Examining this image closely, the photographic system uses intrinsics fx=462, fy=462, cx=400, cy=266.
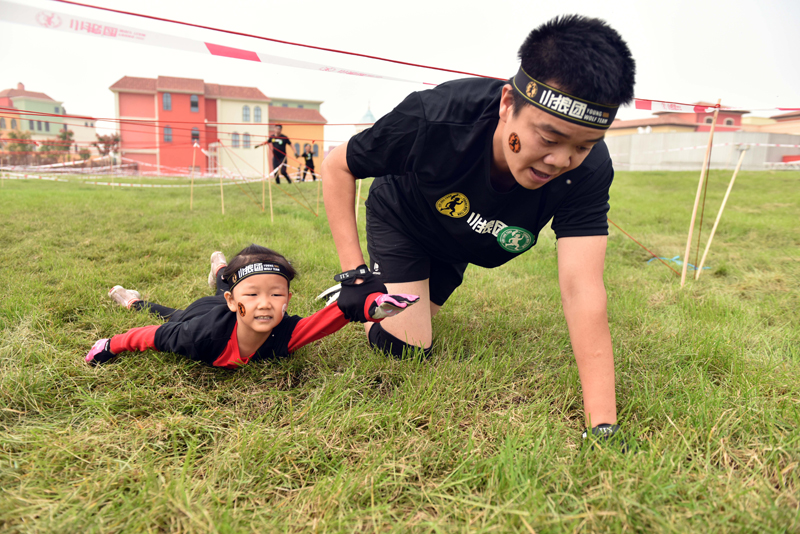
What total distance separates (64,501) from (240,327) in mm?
1061

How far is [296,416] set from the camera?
77.0 inches

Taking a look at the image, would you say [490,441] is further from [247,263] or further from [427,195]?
[247,263]

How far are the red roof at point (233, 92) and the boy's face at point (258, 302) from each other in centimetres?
4459

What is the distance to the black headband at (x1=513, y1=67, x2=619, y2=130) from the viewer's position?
1596mm

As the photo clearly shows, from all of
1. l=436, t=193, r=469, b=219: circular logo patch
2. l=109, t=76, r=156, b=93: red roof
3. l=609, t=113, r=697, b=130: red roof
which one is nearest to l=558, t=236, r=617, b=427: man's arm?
l=436, t=193, r=469, b=219: circular logo patch

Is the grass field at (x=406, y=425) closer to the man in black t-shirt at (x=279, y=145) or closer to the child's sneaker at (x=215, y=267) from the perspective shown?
the child's sneaker at (x=215, y=267)

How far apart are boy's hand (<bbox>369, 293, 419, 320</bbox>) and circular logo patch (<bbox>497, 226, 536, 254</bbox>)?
687 millimetres

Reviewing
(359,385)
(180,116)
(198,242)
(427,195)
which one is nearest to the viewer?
(359,385)

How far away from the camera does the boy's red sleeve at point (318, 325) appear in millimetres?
2299

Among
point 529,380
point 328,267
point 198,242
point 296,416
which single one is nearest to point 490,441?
point 529,380

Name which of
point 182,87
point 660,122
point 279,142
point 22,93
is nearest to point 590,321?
point 279,142

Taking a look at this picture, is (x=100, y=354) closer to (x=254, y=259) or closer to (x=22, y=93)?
(x=254, y=259)

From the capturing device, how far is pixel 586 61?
61.1 inches

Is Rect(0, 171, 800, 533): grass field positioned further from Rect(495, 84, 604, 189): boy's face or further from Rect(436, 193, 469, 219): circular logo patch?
Rect(495, 84, 604, 189): boy's face
